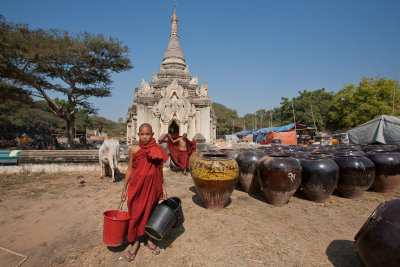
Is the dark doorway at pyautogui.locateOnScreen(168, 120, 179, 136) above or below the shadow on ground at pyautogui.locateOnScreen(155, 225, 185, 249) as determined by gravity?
above

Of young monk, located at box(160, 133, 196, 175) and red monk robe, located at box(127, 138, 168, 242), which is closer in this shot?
red monk robe, located at box(127, 138, 168, 242)

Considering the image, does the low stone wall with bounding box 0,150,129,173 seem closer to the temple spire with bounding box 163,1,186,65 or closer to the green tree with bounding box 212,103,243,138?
the temple spire with bounding box 163,1,186,65

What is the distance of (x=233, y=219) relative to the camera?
12.1 feet

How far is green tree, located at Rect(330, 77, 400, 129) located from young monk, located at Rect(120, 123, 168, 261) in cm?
2689

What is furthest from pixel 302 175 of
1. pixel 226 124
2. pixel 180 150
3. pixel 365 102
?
pixel 226 124

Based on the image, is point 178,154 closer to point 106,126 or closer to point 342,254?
point 342,254

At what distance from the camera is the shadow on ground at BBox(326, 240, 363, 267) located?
2.46 m

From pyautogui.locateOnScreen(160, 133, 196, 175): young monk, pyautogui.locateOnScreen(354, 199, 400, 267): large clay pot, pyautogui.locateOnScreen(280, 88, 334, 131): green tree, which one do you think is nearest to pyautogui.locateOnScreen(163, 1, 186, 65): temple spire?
pyautogui.locateOnScreen(160, 133, 196, 175): young monk

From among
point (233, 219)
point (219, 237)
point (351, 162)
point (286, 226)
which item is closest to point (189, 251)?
point (219, 237)

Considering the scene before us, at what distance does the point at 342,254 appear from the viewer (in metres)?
2.63

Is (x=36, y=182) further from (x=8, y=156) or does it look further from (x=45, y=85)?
(x=45, y=85)

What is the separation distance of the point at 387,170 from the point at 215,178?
4.79m

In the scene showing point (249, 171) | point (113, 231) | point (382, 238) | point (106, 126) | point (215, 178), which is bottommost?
point (113, 231)

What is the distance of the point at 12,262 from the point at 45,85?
16.4 metres
